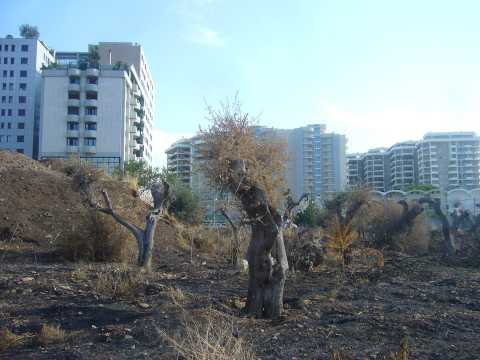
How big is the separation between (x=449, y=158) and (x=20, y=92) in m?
86.8

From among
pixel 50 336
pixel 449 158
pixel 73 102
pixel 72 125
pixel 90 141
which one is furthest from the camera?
pixel 449 158

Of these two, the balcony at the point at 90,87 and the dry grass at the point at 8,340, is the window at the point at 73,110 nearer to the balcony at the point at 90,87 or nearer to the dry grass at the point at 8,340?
the balcony at the point at 90,87

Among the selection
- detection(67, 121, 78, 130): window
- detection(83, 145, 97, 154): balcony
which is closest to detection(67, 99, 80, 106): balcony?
detection(67, 121, 78, 130): window

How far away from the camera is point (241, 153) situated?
904 centimetres

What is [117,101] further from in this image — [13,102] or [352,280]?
[352,280]

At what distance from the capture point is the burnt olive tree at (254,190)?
786 centimetres

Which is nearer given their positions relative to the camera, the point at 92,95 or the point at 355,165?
the point at 92,95

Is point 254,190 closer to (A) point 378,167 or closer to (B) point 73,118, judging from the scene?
(B) point 73,118

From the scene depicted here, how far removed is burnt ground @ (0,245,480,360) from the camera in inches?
226

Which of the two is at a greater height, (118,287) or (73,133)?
(73,133)

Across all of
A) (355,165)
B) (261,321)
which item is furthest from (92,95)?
(261,321)

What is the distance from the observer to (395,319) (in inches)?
289

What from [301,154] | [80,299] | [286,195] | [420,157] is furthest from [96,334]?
[420,157]

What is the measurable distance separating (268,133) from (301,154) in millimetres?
76984
